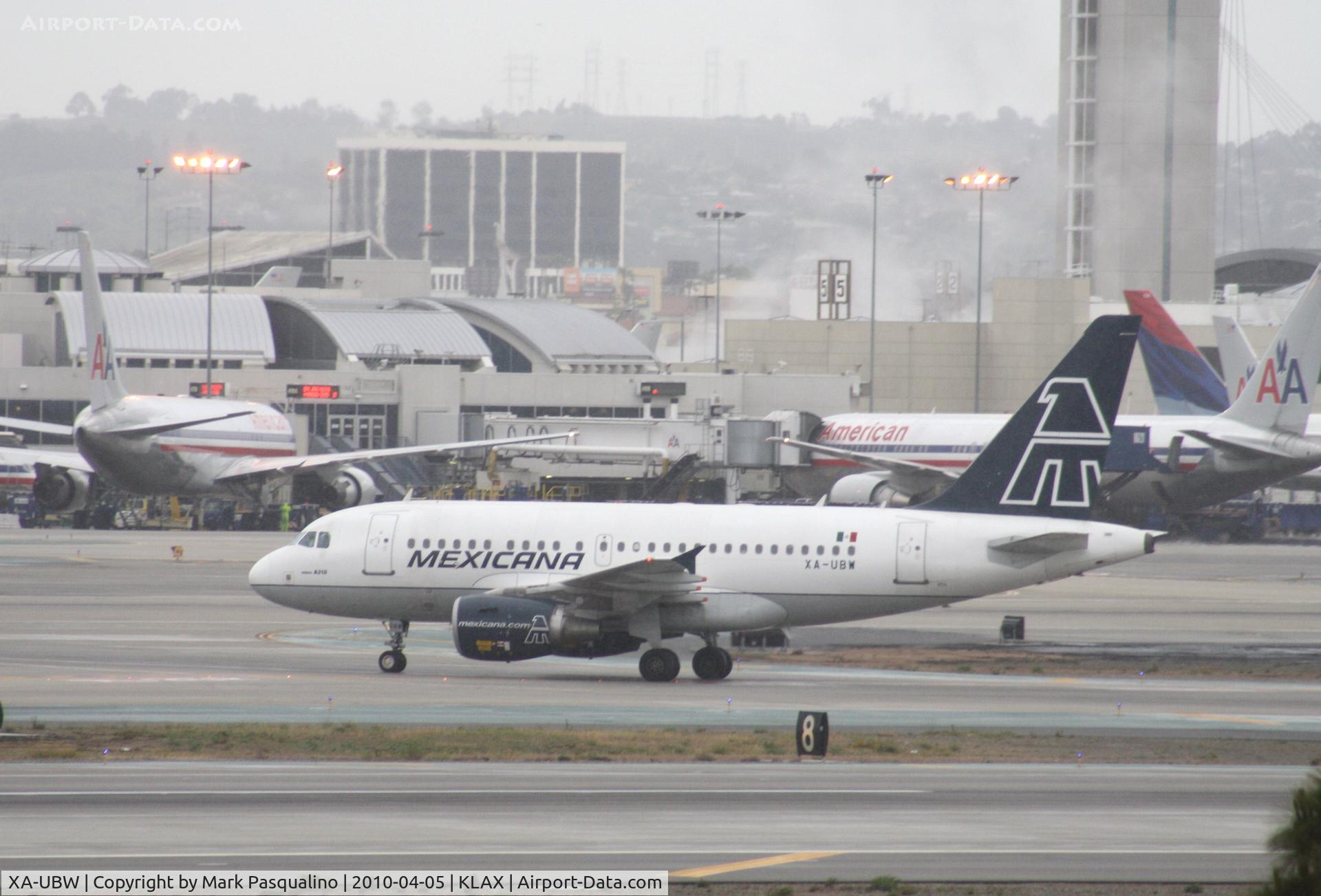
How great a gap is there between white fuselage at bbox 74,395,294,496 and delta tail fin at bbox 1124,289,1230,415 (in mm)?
41514

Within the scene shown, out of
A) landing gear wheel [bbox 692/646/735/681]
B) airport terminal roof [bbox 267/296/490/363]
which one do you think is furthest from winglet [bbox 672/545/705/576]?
airport terminal roof [bbox 267/296/490/363]

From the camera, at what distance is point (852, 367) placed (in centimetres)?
10456

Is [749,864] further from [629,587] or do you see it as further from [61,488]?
[61,488]

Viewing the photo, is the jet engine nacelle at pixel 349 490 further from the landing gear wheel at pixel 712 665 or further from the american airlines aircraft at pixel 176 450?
the landing gear wheel at pixel 712 665

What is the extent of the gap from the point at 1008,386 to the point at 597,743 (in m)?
84.4

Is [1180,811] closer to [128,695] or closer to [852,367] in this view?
[128,695]

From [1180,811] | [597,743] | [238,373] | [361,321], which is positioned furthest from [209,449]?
[1180,811]

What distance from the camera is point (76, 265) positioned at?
11450cm

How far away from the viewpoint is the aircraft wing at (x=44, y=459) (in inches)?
2798

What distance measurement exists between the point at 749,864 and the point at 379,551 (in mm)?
18488

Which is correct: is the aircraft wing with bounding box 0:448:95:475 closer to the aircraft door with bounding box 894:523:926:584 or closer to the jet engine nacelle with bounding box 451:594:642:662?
the jet engine nacelle with bounding box 451:594:642:662

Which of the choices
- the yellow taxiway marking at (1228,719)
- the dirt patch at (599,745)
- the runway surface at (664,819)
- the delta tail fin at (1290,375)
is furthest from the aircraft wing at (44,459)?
the yellow taxiway marking at (1228,719)

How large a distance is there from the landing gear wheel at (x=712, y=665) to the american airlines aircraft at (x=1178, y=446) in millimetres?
29393

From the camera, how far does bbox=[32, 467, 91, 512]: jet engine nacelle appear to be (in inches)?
2749
